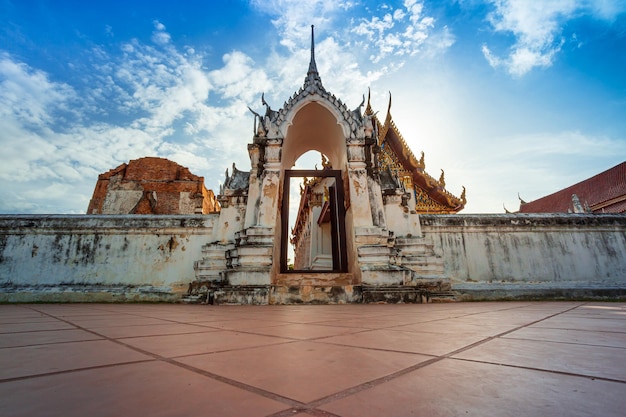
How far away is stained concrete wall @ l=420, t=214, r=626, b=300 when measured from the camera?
5199mm

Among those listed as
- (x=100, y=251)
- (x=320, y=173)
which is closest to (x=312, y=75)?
(x=320, y=173)

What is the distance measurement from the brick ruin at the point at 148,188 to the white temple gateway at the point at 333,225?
13996mm

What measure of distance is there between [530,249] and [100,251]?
739 centimetres

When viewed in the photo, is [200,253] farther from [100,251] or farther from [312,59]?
[312,59]

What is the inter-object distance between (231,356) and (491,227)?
5692mm

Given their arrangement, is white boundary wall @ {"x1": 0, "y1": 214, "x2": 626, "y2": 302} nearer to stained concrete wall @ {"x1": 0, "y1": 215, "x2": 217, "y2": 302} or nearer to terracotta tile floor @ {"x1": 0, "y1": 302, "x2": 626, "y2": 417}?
stained concrete wall @ {"x1": 0, "y1": 215, "x2": 217, "y2": 302}

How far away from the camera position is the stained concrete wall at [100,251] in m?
4.91

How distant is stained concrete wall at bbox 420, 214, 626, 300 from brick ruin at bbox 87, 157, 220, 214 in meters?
15.7

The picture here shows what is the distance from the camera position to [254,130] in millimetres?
5297

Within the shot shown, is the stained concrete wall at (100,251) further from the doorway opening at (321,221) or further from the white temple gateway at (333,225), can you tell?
the doorway opening at (321,221)

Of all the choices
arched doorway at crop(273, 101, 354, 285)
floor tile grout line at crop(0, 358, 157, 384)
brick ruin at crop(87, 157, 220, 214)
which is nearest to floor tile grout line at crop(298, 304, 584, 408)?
floor tile grout line at crop(0, 358, 157, 384)

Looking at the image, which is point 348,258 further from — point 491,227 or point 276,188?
point 491,227

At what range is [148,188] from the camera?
1856 cm

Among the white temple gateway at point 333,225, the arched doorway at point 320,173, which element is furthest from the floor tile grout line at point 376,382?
the arched doorway at point 320,173
